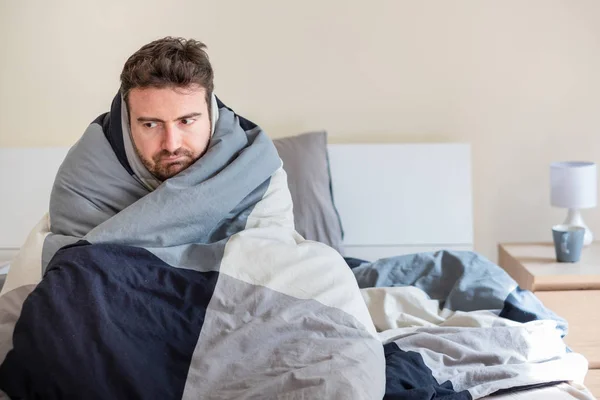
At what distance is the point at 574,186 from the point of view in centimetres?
290

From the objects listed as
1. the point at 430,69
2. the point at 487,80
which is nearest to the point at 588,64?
the point at 487,80

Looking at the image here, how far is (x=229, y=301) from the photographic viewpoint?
5.95 ft

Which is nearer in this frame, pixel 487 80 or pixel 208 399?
pixel 208 399

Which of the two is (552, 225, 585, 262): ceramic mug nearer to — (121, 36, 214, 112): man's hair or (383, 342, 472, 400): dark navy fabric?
(383, 342, 472, 400): dark navy fabric

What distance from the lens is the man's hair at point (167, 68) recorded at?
210 centimetres

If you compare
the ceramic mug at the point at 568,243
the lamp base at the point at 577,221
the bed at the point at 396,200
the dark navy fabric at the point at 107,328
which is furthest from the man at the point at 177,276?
the lamp base at the point at 577,221

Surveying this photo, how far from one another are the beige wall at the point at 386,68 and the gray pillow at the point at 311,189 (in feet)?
1.16

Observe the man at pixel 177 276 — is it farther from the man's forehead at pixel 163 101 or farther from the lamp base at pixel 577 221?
the lamp base at pixel 577 221

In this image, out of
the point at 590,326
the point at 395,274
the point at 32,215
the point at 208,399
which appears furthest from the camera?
the point at 32,215

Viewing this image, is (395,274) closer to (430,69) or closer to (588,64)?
(430,69)

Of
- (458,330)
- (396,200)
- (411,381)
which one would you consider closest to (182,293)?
(411,381)

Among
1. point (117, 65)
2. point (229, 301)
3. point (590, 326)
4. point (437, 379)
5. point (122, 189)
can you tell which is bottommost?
point (590, 326)

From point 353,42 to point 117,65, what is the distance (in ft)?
3.02

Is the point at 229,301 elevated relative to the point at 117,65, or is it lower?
lower
